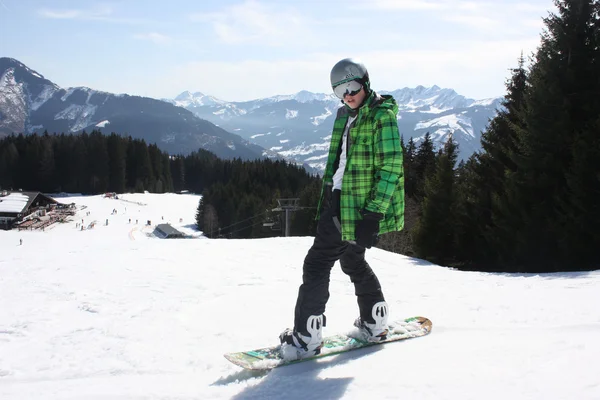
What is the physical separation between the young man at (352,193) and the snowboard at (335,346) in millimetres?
107

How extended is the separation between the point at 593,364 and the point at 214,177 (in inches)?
4773

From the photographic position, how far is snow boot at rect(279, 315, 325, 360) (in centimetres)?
381

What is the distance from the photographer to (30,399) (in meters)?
3.16

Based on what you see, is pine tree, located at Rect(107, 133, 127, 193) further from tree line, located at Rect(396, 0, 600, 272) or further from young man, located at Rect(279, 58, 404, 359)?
young man, located at Rect(279, 58, 404, 359)

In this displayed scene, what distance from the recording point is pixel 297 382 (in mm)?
3295

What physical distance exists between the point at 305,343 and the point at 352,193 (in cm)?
134

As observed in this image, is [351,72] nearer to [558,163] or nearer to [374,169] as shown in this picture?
[374,169]

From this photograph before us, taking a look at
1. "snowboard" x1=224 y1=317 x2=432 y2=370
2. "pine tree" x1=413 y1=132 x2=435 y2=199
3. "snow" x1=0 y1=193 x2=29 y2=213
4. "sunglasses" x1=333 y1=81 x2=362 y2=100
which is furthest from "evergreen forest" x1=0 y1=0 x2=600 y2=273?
"snow" x1=0 y1=193 x2=29 y2=213

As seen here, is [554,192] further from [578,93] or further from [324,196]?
[324,196]

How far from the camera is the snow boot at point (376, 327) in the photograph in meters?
4.16

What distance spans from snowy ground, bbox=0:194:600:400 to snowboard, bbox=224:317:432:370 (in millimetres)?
89

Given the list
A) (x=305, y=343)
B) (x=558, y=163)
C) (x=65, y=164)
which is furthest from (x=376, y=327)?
(x=65, y=164)

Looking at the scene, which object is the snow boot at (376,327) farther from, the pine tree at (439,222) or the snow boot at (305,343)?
the pine tree at (439,222)

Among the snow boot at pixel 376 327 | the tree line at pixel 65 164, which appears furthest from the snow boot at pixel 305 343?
the tree line at pixel 65 164
